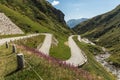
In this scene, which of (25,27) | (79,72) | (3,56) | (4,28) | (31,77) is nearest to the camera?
(31,77)

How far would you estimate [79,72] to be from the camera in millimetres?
28250

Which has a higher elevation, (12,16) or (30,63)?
(12,16)

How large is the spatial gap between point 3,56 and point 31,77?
367 inches

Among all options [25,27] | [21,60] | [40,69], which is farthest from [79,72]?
[25,27]

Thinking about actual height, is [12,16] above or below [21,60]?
above

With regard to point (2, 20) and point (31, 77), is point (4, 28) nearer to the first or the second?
point (2, 20)

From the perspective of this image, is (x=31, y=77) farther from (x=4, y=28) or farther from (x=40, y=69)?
(x=4, y=28)

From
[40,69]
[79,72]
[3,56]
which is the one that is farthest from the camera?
[3,56]

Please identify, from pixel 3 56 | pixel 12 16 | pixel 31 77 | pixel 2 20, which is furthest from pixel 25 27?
pixel 31 77

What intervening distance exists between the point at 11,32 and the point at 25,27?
38644 mm

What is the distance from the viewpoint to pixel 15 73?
81.5ft

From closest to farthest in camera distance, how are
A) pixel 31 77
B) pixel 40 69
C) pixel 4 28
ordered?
pixel 31 77 < pixel 40 69 < pixel 4 28

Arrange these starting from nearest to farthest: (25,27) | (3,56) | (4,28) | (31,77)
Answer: (31,77) → (3,56) → (4,28) → (25,27)

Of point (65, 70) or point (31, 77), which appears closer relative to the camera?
point (31, 77)
